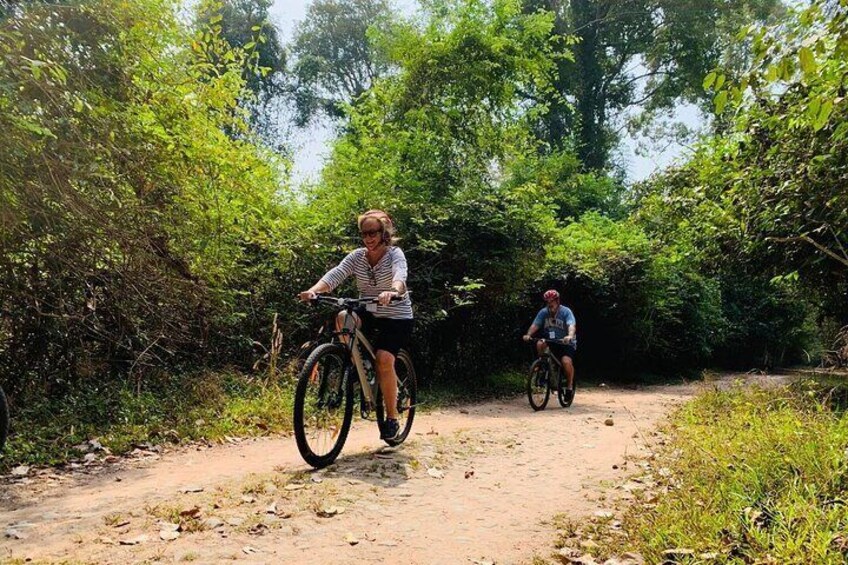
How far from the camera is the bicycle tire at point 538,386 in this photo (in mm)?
9930

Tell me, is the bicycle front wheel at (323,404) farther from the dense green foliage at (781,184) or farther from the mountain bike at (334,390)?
the dense green foliage at (781,184)

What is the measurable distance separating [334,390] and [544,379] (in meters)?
5.83

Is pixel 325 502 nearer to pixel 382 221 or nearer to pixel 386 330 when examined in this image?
pixel 386 330

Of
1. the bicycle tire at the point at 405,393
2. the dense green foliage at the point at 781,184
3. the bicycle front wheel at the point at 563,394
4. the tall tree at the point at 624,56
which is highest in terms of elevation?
the tall tree at the point at 624,56

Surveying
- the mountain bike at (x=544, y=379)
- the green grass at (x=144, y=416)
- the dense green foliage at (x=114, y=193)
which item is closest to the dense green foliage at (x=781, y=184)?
the mountain bike at (x=544, y=379)

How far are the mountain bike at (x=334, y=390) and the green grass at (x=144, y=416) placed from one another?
6.66 feet

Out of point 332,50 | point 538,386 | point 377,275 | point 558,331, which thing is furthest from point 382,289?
point 332,50

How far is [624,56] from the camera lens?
33.3m

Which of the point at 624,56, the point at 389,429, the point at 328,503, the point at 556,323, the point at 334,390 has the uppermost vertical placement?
the point at 624,56

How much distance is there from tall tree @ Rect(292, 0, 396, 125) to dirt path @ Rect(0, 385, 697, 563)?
115ft

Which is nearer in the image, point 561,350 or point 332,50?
point 561,350

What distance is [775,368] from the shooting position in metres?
Answer: 25.0

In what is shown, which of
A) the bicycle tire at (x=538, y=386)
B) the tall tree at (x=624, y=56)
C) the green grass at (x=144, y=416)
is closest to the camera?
the green grass at (x=144, y=416)

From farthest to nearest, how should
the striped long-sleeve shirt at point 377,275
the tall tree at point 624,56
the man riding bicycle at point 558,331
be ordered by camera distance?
the tall tree at point 624,56 < the man riding bicycle at point 558,331 < the striped long-sleeve shirt at point 377,275
